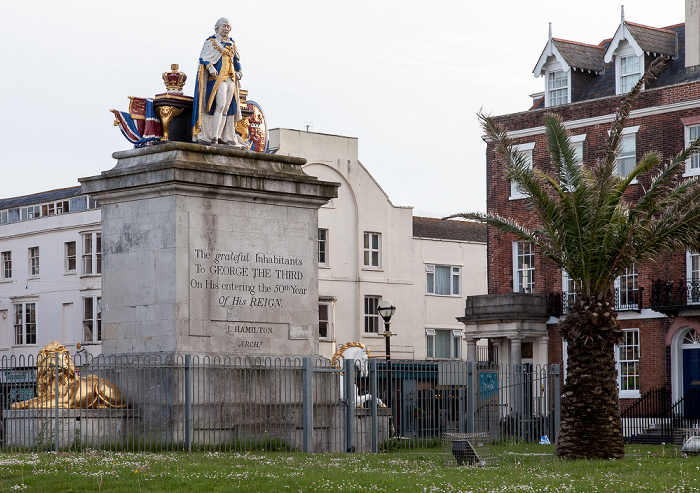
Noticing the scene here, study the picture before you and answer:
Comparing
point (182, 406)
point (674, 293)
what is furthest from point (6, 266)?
point (182, 406)

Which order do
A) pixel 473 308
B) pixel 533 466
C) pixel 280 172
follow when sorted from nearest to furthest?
pixel 533 466 → pixel 280 172 → pixel 473 308

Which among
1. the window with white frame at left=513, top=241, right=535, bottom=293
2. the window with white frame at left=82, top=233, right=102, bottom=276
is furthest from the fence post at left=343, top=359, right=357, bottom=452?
the window with white frame at left=82, top=233, right=102, bottom=276

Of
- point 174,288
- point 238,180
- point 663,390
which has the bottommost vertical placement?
point 663,390

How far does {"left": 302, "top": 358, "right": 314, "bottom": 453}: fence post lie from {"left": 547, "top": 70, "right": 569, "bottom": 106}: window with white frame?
31.5 meters

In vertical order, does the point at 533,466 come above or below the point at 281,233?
below

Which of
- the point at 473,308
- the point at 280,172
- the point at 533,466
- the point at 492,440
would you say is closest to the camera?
the point at 533,466

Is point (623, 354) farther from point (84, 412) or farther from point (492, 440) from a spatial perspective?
point (84, 412)

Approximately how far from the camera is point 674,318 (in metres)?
47.9

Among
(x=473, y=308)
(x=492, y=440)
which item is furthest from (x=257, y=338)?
(x=473, y=308)

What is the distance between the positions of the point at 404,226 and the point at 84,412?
48197 mm

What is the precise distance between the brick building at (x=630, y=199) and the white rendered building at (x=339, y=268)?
1292 centimetres

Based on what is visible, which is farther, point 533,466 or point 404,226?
point 404,226

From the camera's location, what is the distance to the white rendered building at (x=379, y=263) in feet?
219

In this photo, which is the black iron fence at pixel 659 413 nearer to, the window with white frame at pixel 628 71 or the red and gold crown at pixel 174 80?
the window with white frame at pixel 628 71
